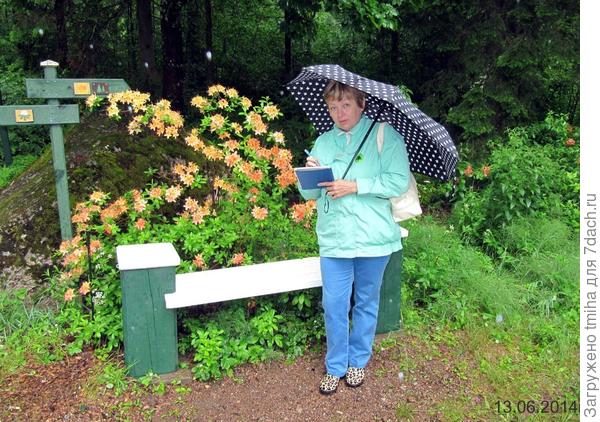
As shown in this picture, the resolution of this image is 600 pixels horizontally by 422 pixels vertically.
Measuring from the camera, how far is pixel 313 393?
296 centimetres

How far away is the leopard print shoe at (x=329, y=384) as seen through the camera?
9.64ft

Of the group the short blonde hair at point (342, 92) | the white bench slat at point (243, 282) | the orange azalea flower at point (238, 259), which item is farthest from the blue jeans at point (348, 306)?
the short blonde hair at point (342, 92)

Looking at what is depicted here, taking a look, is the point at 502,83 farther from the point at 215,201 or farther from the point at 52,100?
the point at 52,100

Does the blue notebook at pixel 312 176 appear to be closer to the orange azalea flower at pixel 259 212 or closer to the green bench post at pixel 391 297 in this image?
the orange azalea flower at pixel 259 212

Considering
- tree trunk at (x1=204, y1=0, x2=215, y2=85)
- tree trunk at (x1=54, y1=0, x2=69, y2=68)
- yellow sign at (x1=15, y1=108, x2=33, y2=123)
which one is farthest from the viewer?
tree trunk at (x1=204, y1=0, x2=215, y2=85)

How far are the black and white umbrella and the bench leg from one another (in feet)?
4.22

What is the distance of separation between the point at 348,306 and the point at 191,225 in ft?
4.03

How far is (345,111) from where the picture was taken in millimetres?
2699

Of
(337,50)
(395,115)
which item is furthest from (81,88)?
(337,50)

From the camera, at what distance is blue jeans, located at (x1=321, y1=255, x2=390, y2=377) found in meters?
2.81

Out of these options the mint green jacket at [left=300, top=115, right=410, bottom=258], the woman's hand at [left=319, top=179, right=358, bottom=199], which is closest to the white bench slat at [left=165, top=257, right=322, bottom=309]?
the mint green jacket at [left=300, top=115, right=410, bottom=258]

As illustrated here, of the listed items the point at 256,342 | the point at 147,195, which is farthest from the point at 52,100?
the point at 256,342

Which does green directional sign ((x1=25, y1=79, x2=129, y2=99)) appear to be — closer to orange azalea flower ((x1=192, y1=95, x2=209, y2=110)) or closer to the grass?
orange azalea flower ((x1=192, y1=95, x2=209, y2=110))
